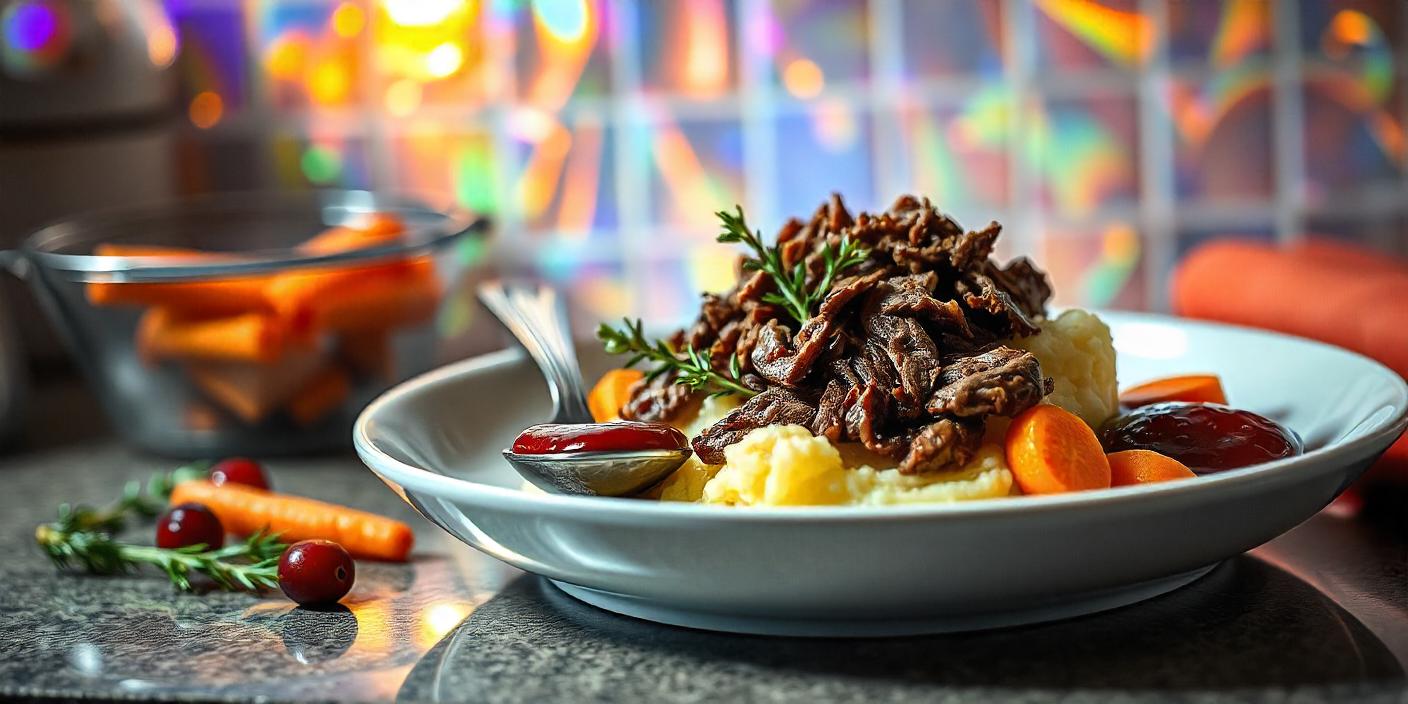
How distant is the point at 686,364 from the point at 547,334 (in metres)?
0.32

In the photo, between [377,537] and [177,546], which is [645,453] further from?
[177,546]

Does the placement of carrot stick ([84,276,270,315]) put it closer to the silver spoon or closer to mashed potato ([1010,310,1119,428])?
the silver spoon

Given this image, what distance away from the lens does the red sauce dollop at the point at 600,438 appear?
0.96 meters

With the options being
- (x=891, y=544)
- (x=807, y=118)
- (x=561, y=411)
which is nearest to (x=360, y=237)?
(x=561, y=411)

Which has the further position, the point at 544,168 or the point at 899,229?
the point at 544,168

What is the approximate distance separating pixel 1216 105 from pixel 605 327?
1524mm

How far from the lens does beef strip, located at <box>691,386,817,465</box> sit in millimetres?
1023

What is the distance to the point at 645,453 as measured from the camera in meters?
0.97

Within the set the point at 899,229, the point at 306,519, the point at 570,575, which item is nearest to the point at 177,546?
the point at 306,519

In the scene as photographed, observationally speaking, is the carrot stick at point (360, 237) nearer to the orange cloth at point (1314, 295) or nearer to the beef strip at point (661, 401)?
the beef strip at point (661, 401)

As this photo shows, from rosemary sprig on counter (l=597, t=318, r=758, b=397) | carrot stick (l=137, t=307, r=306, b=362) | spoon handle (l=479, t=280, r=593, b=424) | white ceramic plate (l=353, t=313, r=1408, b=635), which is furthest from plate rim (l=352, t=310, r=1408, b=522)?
carrot stick (l=137, t=307, r=306, b=362)

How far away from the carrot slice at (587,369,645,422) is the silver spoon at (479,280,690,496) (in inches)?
1.3

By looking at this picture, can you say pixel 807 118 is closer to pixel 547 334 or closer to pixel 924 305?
pixel 547 334

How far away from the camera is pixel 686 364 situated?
1.10m
